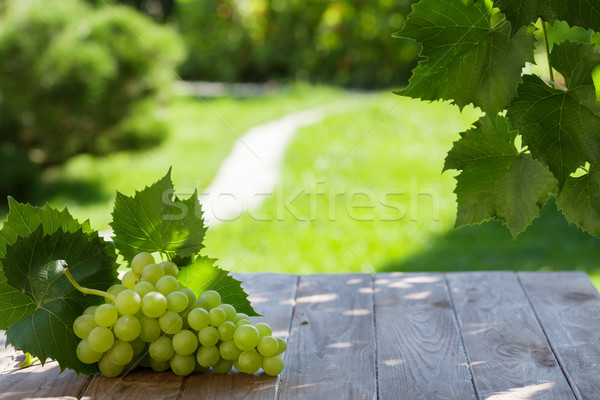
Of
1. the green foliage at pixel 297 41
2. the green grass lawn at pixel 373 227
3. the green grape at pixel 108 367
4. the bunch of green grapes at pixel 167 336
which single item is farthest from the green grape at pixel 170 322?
the green foliage at pixel 297 41

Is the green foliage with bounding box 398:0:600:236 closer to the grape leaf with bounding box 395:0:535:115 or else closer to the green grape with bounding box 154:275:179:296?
the grape leaf with bounding box 395:0:535:115

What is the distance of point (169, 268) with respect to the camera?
123 centimetres

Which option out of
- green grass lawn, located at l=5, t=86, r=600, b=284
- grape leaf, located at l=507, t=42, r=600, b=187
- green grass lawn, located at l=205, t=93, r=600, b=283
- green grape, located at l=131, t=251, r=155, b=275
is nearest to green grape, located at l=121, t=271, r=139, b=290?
green grape, located at l=131, t=251, r=155, b=275

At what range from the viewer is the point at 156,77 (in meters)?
5.62

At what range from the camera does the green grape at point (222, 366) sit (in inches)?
46.0

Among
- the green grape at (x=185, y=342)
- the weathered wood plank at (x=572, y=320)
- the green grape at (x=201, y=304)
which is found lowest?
the weathered wood plank at (x=572, y=320)

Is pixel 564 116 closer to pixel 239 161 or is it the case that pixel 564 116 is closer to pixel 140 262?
pixel 140 262

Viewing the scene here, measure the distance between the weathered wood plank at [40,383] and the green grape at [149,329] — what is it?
0.13 m

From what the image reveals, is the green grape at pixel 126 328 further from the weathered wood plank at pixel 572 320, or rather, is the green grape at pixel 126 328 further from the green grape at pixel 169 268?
the weathered wood plank at pixel 572 320

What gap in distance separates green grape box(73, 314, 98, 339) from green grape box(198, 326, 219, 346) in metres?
0.18

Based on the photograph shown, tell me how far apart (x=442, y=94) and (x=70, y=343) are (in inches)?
29.4

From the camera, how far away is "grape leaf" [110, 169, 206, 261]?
122 centimetres

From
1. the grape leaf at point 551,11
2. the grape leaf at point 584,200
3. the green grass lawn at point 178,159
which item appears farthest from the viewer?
the green grass lawn at point 178,159

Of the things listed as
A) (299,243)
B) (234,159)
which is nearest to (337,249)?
(299,243)
